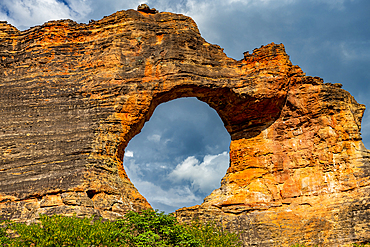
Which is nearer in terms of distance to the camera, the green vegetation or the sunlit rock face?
the green vegetation

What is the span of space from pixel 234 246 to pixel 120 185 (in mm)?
6258

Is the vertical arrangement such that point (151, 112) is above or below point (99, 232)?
above

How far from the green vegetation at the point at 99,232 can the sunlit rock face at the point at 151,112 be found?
134 cm

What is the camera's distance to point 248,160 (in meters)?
21.3

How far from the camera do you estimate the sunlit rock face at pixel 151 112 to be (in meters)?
16.7

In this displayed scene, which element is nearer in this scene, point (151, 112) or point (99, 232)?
point (99, 232)

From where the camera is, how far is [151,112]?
20672mm

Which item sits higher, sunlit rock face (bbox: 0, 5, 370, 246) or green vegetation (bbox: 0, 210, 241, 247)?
sunlit rock face (bbox: 0, 5, 370, 246)

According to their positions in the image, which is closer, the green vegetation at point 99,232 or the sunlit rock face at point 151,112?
the green vegetation at point 99,232

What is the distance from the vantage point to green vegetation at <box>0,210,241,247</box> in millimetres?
12469

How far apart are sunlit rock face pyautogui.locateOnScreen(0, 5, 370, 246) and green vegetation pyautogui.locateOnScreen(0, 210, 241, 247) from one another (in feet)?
4.40

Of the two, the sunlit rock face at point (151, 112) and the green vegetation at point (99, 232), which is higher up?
the sunlit rock face at point (151, 112)

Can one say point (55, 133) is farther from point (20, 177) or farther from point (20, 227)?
point (20, 227)

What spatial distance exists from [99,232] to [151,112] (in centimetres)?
911
